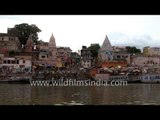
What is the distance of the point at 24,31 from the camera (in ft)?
175

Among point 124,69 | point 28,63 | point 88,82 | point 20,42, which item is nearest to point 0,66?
point 28,63

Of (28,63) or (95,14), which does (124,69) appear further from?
(95,14)

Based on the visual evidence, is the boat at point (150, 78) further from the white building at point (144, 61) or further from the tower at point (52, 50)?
the tower at point (52, 50)

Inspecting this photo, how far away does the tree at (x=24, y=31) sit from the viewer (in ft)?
173

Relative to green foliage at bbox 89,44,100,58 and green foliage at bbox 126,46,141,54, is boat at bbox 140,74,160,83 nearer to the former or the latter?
green foliage at bbox 89,44,100,58

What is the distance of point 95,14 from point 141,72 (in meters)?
51.8

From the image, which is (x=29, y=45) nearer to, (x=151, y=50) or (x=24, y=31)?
(x=24, y=31)

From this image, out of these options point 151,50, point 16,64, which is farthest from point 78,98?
point 151,50

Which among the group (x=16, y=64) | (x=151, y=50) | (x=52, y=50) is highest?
(x=151, y=50)

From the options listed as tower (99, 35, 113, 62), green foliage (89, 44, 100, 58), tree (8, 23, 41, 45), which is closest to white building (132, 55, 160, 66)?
tower (99, 35, 113, 62)
